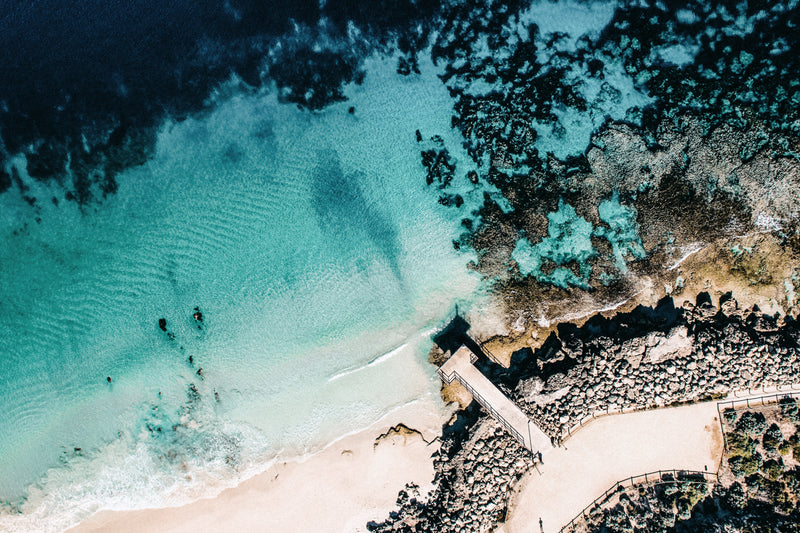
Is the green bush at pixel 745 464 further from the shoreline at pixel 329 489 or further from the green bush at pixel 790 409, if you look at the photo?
the shoreline at pixel 329 489

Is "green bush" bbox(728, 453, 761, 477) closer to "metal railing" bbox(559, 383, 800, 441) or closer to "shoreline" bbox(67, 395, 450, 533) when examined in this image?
"metal railing" bbox(559, 383, 800, 441)

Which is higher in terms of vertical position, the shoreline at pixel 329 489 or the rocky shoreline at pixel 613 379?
the shoreline at pixel 329 489

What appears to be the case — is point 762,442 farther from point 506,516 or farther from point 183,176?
point 183,176

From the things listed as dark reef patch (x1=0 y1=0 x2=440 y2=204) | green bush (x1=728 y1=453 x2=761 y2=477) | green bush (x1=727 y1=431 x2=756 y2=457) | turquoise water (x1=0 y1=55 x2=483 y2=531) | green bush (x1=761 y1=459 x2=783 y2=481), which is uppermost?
dark reef patch (x1=0 y1=0 x2=440 y2=204)

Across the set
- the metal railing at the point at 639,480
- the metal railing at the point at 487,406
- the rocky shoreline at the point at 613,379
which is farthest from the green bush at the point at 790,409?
the metal railing at the point at 487,406

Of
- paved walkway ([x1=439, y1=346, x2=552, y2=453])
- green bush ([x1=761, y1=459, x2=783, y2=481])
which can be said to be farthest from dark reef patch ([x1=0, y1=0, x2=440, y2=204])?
green bush ([x1=761, y1=459, x2=783, y2=481])
